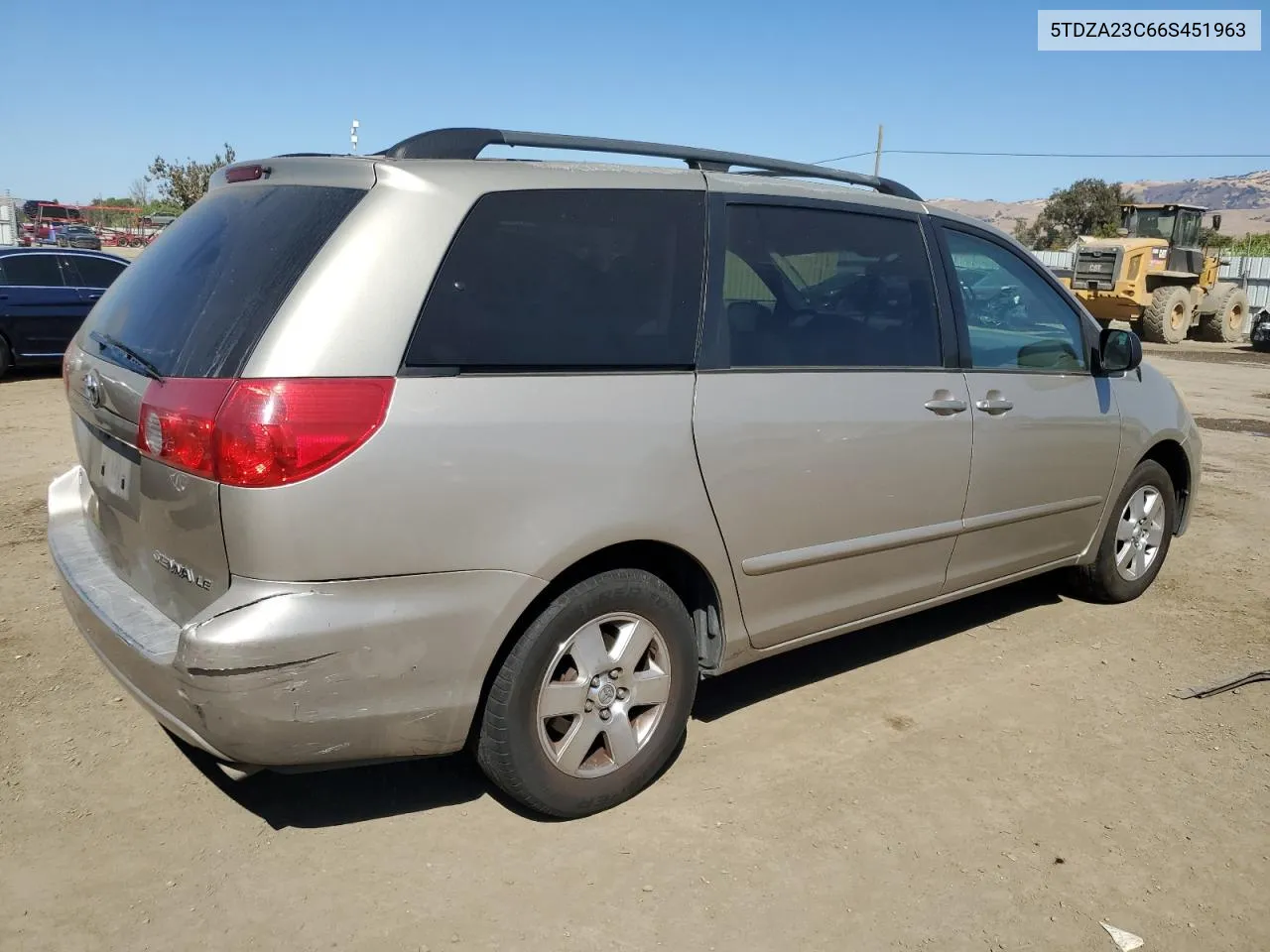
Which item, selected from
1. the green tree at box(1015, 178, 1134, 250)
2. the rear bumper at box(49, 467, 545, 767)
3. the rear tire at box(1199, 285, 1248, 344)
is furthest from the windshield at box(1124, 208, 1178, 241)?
the green tree at box(1015, 178, 1134, 250)

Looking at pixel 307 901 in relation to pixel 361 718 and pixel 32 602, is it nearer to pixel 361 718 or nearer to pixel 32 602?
pixel 361 718

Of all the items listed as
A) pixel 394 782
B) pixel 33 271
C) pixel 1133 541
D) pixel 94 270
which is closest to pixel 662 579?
pixel 394 782

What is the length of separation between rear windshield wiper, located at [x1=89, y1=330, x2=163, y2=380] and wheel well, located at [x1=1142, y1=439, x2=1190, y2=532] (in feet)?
13.9

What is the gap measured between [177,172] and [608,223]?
47.1 metres

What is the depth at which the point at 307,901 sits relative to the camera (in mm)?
2590

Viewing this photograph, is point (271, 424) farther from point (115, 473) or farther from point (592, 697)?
point (592, 697)

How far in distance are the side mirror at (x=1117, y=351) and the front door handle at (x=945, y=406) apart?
1.10 meters

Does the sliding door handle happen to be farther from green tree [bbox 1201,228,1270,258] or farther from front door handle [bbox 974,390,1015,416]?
green tree [bbox 1201,228,1270,258]

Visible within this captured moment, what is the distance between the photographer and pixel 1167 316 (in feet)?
76.9

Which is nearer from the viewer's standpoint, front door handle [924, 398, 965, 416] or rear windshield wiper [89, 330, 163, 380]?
rear windshield wiper [89, 330, 163, 380]

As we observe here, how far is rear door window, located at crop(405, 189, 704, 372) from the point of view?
2605 mm

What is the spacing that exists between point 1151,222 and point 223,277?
26.7 metres

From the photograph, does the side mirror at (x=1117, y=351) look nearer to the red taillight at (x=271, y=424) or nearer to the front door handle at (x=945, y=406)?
the front door handle at (x=945, y=406)

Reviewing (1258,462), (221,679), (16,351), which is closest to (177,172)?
(16,351)
